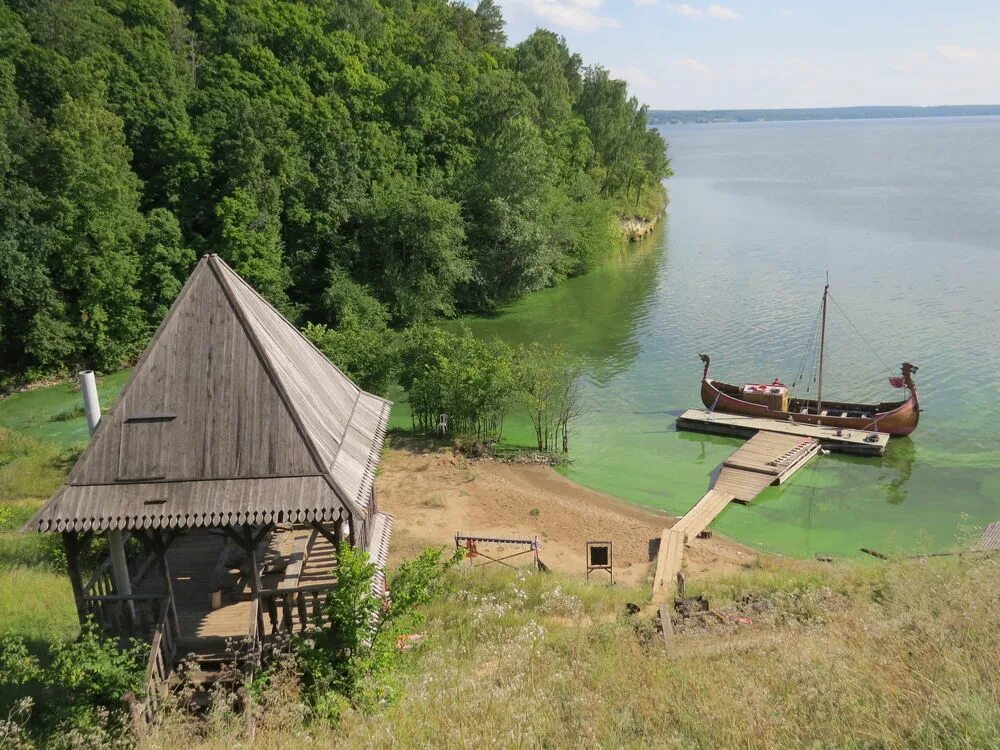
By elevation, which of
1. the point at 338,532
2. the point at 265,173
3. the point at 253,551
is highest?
the point at 265,173

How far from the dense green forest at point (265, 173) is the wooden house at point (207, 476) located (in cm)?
2941

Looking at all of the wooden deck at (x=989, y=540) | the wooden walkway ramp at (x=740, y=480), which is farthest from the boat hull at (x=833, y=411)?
the wooden deck at (x=989, y=540)

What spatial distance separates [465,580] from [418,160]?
42.3 metres

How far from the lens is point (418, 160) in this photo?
53.4 meters

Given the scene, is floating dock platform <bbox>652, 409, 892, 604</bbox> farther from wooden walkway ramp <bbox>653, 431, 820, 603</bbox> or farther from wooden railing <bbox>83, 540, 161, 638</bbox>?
wooden railing <bbox>83, 540, 161, 638</bbox>

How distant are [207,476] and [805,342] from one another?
3600cm

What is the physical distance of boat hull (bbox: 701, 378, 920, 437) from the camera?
1110 inches

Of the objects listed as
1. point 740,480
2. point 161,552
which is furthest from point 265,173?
point 161,552

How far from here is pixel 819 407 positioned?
3031cm

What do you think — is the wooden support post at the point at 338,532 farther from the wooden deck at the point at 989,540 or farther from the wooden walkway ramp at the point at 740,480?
the wooden deck at the point at 989,540

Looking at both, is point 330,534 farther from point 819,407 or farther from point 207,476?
point 819,407

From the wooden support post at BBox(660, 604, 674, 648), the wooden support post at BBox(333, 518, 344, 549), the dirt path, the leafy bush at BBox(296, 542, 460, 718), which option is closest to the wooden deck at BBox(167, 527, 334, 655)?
the wooden support post at BBox(333, 518, 344, 549)

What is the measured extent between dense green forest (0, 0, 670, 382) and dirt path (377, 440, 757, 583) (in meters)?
17.5

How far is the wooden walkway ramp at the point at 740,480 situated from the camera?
1992 centimetres
